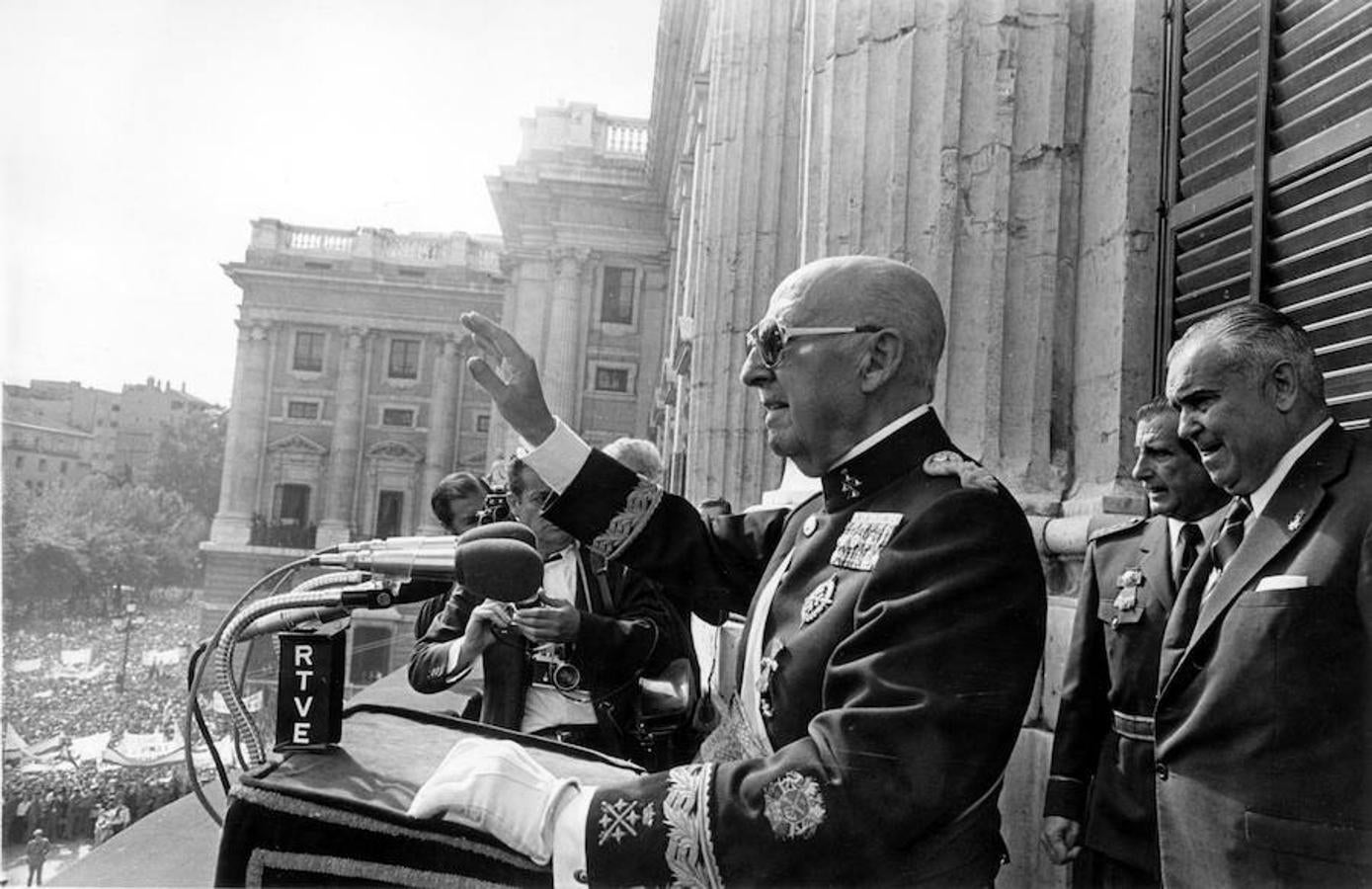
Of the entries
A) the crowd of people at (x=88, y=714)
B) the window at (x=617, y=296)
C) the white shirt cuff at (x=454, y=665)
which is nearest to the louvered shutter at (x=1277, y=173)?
the white shirt cuff at (x=454, y=665)

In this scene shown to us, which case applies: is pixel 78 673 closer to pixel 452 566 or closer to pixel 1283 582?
pixel 452 566

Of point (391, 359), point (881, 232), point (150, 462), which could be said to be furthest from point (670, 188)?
point (881, 232)

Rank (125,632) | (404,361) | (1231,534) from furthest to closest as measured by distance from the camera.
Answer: (404,361) → (125,632) → (1231,534)

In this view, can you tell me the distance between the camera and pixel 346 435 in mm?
44344

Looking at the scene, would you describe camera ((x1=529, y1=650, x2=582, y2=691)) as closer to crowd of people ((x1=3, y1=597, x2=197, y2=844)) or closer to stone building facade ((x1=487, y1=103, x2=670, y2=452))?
crowd of people ((x1=3, y1=597, x2=197, y2=844))

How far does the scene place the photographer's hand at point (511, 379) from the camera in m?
2.11

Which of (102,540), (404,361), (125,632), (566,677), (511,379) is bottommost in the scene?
(125,632)

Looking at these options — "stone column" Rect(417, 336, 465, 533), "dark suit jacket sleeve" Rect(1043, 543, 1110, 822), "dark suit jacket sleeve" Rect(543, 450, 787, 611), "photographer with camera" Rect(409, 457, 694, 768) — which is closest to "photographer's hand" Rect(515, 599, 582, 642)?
"photographer with camera" Rect(409, 457, 694, 768)

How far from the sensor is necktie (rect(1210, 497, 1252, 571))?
211cm

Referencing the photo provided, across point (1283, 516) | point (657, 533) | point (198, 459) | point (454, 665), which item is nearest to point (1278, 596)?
point (1283, 516)

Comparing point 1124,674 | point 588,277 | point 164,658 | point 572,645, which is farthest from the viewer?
point 588,277

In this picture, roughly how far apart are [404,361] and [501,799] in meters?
45.8

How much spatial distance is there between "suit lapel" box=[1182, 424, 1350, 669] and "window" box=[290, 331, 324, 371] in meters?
45.9

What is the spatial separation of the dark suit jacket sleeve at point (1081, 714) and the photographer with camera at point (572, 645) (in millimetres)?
1192
